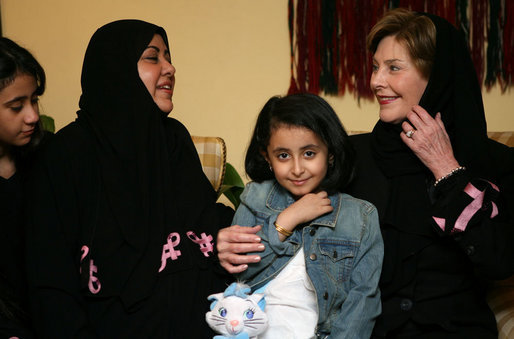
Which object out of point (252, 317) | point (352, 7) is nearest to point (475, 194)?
point (252, 317)

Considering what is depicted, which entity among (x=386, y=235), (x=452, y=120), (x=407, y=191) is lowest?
(x=386, y=235)

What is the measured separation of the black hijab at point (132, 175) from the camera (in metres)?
1.69

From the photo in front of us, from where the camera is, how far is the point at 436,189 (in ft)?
5.91

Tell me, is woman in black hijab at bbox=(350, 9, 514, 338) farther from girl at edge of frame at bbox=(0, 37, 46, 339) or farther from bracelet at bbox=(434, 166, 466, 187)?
girl at edge of frame at bbox=(0, 37, 46, 339)

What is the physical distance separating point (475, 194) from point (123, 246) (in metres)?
1.23

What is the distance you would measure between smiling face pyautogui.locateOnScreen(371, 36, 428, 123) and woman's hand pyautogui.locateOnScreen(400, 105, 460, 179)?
71 mm

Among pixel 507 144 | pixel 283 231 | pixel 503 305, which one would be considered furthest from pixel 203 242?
pixel 507 144

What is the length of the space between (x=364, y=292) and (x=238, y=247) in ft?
1.50

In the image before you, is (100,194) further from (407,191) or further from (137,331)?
(407,191)

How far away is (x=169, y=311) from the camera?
5.64ft

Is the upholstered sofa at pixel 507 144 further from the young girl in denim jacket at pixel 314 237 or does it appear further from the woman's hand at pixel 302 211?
the woman's hand at pixel 302 211

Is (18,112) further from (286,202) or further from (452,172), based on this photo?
(452,172)

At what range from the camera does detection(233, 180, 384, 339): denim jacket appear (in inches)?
64.7

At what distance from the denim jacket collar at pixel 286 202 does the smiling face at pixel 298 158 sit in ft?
0.29
